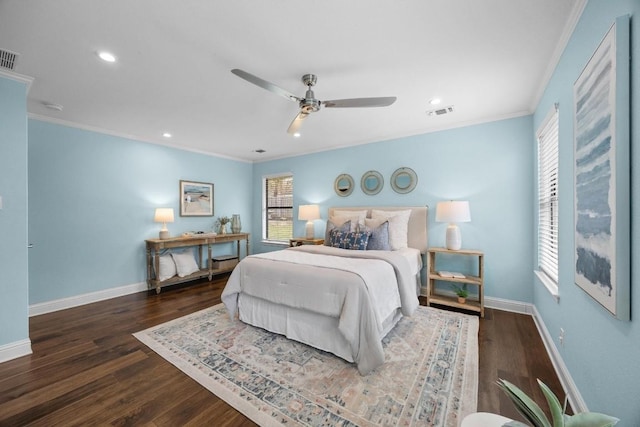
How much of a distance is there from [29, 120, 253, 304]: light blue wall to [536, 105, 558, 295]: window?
5366mm

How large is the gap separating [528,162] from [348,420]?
3.53m

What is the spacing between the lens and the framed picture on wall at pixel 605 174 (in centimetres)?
107

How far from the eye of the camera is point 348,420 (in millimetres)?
1542

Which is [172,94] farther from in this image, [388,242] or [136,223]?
[388,242]

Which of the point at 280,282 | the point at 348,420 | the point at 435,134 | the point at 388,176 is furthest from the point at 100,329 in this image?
the point at 435,134

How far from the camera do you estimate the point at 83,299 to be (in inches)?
140

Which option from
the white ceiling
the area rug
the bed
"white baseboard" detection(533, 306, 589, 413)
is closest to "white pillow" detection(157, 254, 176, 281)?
the area rug

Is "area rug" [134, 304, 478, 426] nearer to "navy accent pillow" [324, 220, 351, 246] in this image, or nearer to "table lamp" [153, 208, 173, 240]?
"navy accent pillow" [324, 220, 351, 246]

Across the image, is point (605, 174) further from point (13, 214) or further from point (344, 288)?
point (13, 214)

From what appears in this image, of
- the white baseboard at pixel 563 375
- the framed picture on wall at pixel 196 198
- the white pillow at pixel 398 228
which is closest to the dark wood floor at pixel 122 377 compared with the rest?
the white baseboard at pixel 563 375

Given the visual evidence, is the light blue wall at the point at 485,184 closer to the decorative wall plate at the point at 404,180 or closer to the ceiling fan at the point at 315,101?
the decorative wall plate at the point at 404,180

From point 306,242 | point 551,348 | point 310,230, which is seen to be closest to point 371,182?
point 310,230

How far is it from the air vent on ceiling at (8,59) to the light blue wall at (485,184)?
4.14 m

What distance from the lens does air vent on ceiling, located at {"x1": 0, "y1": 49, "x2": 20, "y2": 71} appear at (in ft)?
6.53
